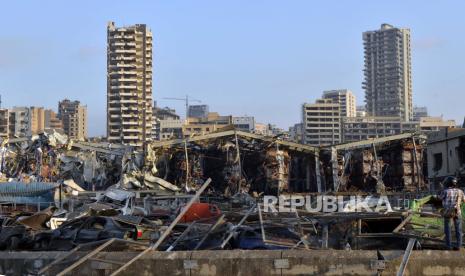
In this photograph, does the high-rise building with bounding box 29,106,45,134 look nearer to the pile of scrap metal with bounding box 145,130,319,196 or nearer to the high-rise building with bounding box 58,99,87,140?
the high-rise building with bounding box 58,99,87,140

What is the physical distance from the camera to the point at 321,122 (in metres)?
145

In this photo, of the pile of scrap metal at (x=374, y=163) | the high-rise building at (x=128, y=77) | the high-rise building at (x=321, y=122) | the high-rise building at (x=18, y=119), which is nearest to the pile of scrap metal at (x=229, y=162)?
the pile of scrap metal at (x=374, y=163)

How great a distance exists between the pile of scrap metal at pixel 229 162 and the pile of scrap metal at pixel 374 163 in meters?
1.45

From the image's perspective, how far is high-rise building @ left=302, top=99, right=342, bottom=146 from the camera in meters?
141

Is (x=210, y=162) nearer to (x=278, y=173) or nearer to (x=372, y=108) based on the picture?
(x=278, y=173)

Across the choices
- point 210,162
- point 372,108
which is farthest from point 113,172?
point 372,108

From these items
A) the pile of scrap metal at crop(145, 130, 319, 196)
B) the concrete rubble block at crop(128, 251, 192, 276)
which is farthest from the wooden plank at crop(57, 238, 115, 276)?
the pile of scrap metal at crop(145, 130, 319, 196)

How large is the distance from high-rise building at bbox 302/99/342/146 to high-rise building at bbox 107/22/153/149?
33.9m

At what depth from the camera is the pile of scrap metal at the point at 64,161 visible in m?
40.9

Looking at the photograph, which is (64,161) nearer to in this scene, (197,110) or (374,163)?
(374,163)

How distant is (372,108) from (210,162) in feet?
531

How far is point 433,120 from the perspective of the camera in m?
114

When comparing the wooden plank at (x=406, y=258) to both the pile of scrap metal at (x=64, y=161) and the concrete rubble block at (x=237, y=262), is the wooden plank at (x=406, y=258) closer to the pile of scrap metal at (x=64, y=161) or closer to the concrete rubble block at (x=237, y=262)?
the concrete rubble block at (x=237, y=262)

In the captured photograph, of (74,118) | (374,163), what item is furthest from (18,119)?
(374,163)
